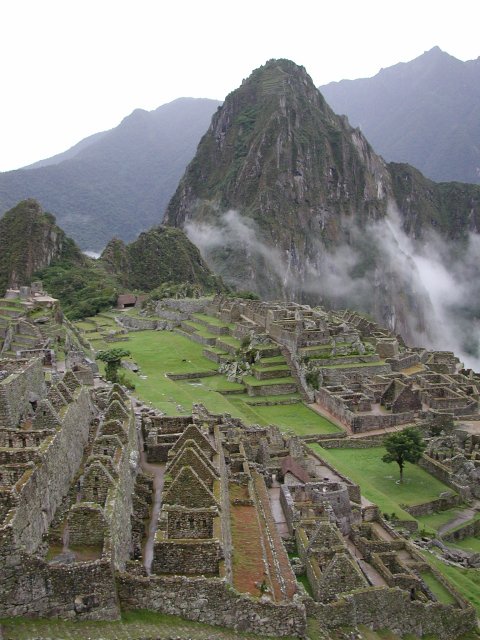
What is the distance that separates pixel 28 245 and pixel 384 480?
86682 mm

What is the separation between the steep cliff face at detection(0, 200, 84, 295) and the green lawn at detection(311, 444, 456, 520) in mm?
74668

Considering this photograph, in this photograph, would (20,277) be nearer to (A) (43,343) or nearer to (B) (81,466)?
(A) (43,343)

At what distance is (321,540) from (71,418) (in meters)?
7.50

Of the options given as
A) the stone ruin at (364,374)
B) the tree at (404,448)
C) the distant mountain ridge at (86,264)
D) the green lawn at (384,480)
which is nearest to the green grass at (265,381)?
the stone ruin at (364,374)

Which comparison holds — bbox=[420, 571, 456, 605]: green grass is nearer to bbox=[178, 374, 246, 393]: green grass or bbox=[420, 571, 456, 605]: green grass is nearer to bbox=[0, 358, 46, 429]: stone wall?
bbox=[0, 358, 46, 429]: stone wall

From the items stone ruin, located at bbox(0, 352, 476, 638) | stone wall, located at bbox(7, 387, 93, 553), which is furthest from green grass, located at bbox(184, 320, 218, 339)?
stone wall, located at bbox(7, 387, 93, 553)

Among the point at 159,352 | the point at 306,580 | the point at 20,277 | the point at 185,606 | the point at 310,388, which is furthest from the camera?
the point at 20,277

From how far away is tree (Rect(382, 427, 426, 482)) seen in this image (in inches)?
1307

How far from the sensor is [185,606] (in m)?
11.8

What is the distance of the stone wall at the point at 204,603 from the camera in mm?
11539

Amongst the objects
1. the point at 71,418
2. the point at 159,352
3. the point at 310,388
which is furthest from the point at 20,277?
the point at 71,418

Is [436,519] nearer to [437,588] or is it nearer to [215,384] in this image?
[437,588]

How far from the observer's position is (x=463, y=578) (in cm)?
2277

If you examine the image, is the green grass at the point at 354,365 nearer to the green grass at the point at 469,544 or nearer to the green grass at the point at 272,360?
the green grass at the point at 272,360
